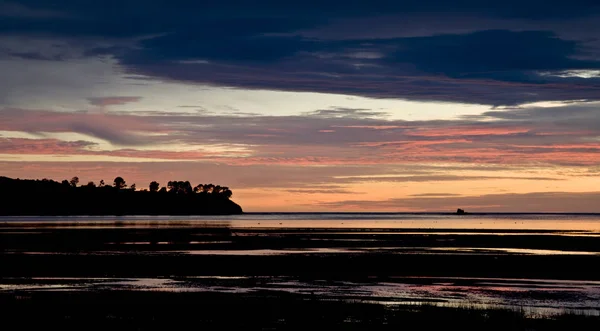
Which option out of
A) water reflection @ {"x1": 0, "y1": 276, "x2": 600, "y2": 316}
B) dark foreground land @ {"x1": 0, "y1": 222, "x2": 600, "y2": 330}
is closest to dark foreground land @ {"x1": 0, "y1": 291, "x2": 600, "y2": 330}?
dark foreground land @ {"x1": 0, "y1": 222, "x2": 600, "y2": 330}

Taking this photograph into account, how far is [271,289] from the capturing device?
1604 inches

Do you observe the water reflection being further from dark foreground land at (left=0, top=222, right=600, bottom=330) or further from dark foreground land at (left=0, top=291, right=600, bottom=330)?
dark foreground land at (left=0, top=291, right=600, bottom=330)

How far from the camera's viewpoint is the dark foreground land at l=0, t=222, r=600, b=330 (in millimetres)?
29641

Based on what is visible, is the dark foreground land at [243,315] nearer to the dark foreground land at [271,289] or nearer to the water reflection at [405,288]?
the dark foreground land at [271,289]

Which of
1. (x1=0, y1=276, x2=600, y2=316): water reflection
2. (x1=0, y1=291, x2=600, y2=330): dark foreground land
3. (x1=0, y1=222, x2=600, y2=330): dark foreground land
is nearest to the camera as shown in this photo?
(x1=0, y1=291, x2=600, y2=330): dark foreground land

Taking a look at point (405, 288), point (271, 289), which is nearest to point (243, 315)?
point (271, 289)

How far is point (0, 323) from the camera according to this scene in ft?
93.7

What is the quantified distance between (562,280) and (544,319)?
54.8 ft

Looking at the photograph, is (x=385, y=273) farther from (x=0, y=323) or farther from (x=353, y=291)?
(x=0, y=323)

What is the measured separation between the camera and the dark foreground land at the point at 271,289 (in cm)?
2964

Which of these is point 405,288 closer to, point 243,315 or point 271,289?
point 271,289

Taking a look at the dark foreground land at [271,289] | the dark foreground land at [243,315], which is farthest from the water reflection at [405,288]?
the dark foreground land at [243,315]

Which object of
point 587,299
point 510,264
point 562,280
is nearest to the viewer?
point 587,299

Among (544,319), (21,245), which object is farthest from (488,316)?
(21,245)
